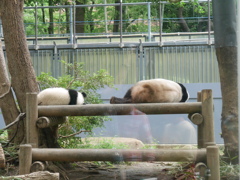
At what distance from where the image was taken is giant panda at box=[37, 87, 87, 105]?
309cm

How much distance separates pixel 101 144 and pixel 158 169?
40 cm

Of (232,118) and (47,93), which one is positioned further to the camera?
(47,93)

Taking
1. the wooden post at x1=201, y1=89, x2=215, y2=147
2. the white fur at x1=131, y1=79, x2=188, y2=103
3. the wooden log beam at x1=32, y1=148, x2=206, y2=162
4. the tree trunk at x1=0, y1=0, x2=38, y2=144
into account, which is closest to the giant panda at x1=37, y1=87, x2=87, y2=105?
the tree trunk at x1=0, y1=0, x2=38, y2=144

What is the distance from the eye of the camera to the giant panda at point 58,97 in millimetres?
3094

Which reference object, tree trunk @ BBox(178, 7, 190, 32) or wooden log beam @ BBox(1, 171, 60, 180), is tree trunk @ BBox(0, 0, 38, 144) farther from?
tree trunk @ BBox(178, 7, 190, 32)

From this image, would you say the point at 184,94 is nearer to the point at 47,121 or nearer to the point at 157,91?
the point at 157,91

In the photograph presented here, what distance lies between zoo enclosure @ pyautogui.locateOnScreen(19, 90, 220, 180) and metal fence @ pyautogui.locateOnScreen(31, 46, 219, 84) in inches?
6.6

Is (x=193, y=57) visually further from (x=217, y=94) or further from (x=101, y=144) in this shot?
(x=101, y=144)

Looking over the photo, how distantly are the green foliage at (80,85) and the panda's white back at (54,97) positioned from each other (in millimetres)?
44

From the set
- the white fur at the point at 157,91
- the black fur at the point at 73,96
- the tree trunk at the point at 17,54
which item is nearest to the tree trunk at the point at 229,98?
the white fur at the point at 157,91

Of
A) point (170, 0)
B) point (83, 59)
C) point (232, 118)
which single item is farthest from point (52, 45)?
point (232, 118)

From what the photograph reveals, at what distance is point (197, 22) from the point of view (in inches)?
98.3

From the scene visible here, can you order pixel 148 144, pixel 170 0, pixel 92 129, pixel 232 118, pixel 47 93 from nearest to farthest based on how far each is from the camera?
1. pixel 232 118
2. pixel 148 144
3. pixel 170 0
4. pixel 92 129
5. pixel 47 93

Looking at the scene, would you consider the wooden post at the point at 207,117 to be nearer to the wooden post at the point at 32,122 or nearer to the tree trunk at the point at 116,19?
the tree trunk at the point at 116,19
